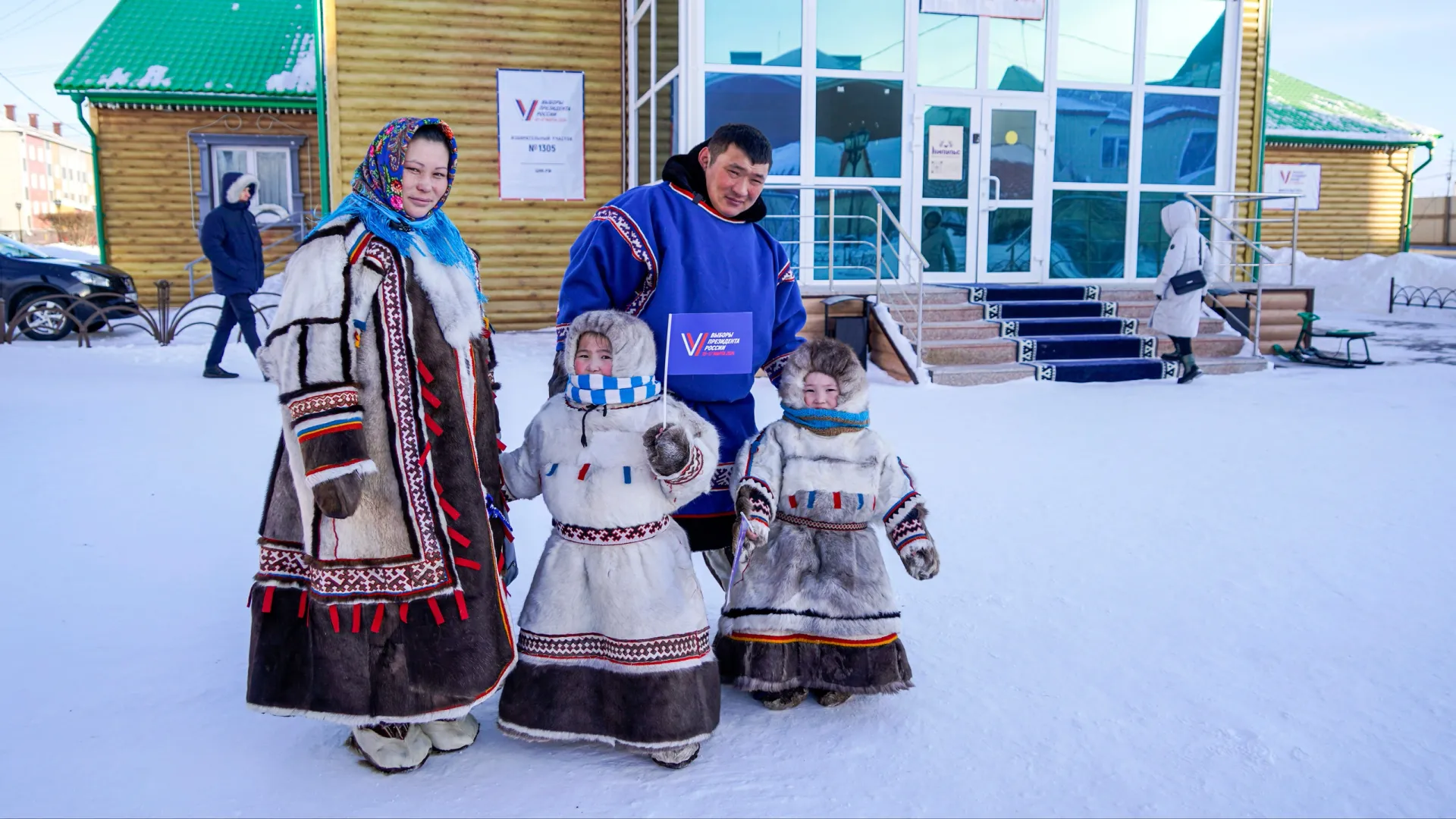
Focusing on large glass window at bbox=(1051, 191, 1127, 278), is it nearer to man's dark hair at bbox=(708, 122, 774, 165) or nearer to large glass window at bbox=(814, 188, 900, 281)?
large glass window at bbox=(814, 188, 900, 281)

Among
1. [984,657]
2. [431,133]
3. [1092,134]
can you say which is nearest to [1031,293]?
[1092,134]

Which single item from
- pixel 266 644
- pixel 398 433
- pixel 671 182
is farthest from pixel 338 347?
pixel 671 182

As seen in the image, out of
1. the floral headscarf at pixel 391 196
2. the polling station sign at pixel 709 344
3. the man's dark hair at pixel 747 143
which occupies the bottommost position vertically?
the polling station sign at pixel 709 344

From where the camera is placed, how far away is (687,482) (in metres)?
2.33

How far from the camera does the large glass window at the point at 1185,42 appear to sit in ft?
33.4

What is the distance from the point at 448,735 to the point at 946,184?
28.1 ft

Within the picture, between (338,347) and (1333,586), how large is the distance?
323cm

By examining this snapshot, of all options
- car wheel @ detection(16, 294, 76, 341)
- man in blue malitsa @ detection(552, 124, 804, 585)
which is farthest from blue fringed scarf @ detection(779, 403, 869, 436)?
car wheel @ detection(16, 294, 76, 341)

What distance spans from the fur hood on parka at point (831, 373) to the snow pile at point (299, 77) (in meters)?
13.6

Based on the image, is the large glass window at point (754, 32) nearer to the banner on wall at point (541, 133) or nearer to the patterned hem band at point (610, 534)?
the banner on wall at point (541, 133)

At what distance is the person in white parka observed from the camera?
8172mm

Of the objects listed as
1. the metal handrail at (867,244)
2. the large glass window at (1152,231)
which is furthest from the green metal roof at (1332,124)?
the metal handrail at (867,244)

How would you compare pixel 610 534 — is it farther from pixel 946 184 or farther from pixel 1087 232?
pixel 1087 232

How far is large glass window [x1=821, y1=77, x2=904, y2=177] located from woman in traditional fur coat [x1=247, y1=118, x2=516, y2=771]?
7.60 m
